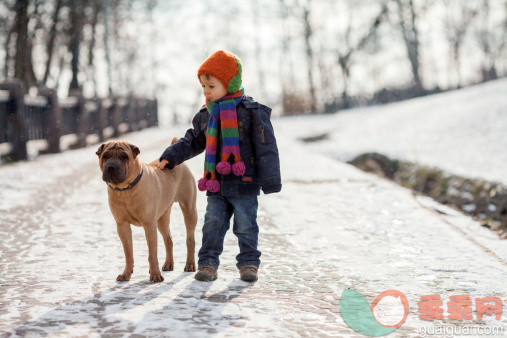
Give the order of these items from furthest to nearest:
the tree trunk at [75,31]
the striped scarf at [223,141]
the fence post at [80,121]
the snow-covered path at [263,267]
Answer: the tree trunk at [75,31] < the fence post at [80,121] < the striped scarf at [223,141] < the snow-covered path at [263,267]

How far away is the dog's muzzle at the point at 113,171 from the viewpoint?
3129mm

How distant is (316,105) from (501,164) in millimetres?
21877

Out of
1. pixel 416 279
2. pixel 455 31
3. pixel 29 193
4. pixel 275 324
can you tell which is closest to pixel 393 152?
pixel 29 193

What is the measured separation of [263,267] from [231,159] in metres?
0.86

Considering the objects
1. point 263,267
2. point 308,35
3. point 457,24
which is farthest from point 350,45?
point 263,267

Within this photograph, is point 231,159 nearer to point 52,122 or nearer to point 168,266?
point 168,266

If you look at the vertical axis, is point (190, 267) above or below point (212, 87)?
below

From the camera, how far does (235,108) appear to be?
371cm

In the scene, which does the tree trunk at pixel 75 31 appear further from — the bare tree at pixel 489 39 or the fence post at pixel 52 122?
the bare tree at pixel 489 39

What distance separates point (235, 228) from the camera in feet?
12.6

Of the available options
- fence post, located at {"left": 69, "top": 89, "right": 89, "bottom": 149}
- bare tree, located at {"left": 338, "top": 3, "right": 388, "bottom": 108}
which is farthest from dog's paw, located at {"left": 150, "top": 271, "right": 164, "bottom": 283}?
bare tree, located at {"left": 338, "top": 3, "right": 388, "bottom": 108}

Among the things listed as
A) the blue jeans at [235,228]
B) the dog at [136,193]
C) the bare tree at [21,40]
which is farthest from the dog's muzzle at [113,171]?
the bare tree at [21,40]

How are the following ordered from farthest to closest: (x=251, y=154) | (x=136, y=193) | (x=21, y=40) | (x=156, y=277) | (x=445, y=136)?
(x=21, y=40)
(x=445, y=136)
(x=251, y=154)
(x=156, y=277)
(x=136, y=193)

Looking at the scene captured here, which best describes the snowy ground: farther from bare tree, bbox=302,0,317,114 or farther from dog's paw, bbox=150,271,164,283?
bare tree, bbox=302,0,317,114
